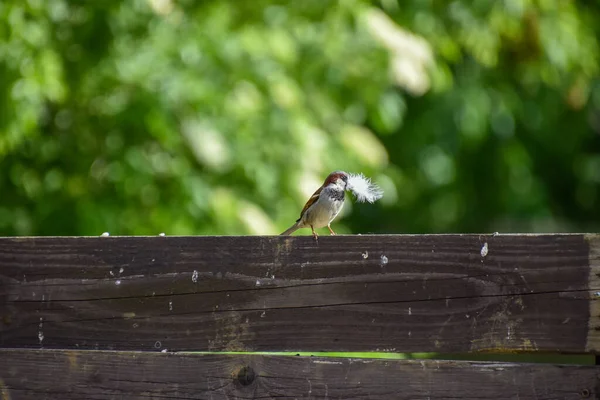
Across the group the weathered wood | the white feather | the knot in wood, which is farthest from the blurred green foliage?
the knot in wood

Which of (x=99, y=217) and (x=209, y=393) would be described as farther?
(x=99, y=217)

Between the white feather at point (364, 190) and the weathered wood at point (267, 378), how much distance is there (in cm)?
88

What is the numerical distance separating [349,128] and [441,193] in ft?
16.3

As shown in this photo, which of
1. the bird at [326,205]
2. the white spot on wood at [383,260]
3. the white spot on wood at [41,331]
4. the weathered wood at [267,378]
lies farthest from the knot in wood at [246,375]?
the bird at [326,205]

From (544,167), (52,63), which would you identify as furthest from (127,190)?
(544,167)

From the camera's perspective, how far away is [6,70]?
177 inches

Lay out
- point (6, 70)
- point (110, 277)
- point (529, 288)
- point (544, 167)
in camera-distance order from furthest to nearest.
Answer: point (544, 167)
point (6, 70)
point (110, 277)
point (529, 288)

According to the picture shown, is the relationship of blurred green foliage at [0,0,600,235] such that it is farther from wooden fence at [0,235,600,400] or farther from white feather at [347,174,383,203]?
wooden fence at [0,235,600,400]

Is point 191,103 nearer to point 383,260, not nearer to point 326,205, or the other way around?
point 326,205

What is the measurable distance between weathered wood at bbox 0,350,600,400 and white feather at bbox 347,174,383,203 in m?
0.88

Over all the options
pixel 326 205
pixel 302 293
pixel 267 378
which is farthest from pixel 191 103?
pixel 267 378

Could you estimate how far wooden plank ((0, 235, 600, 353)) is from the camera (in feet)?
6.13

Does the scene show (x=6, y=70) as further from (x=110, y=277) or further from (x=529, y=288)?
(x=529, y=288)

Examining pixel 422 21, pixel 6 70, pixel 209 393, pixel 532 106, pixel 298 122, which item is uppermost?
pixel 532 106
